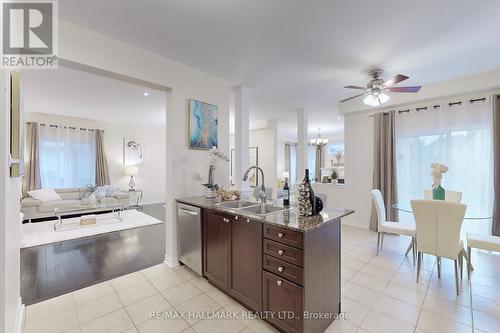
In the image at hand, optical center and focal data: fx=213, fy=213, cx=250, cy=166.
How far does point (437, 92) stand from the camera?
364 cm

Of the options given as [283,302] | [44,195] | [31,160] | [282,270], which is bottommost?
[283,302]

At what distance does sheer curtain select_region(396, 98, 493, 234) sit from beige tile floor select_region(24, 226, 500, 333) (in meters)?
1.13

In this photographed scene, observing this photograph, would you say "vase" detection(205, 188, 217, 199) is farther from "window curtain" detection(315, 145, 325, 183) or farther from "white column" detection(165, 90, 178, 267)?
"window curtain" detection(315, 145, 325, 183)

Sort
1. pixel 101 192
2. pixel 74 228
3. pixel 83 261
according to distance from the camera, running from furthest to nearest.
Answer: pixel 101 192 → pixel 74 228 → pixel 83 261

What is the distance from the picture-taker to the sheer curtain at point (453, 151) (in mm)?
3330

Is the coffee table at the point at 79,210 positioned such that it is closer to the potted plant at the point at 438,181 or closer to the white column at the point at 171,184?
the white column at the point at 171,184

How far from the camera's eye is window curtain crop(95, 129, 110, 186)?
642 cm

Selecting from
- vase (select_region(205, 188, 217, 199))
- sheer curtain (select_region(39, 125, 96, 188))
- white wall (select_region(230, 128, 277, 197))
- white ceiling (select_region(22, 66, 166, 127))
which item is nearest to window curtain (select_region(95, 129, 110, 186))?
sheer curtain (select_region(39, 125, 96, 188))

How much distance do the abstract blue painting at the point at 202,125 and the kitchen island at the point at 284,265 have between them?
4.22ft

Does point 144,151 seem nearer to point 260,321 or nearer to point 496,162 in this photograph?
point 260,321

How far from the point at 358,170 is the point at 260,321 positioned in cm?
389

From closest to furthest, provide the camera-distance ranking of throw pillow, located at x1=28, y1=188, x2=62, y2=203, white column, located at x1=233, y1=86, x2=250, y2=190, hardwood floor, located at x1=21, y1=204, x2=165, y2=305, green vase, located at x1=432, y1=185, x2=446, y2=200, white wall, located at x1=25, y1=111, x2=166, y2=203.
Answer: hardwood floor, located at x1=21, y1=204, x2=165, y2=305 < green vase, located at x1=432, y1=185, x2=446, y2=200 < white column, located at x1=233, y1=86, x2=250, y2=190 < throw pillow, located at x1=28, y1=188, x2=62, y2=203 < white wall, located at x1=25, y1=111, x2=166, y2=203

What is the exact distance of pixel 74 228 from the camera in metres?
4.37

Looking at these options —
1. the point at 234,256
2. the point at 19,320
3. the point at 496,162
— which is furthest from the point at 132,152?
the point at 496,162
